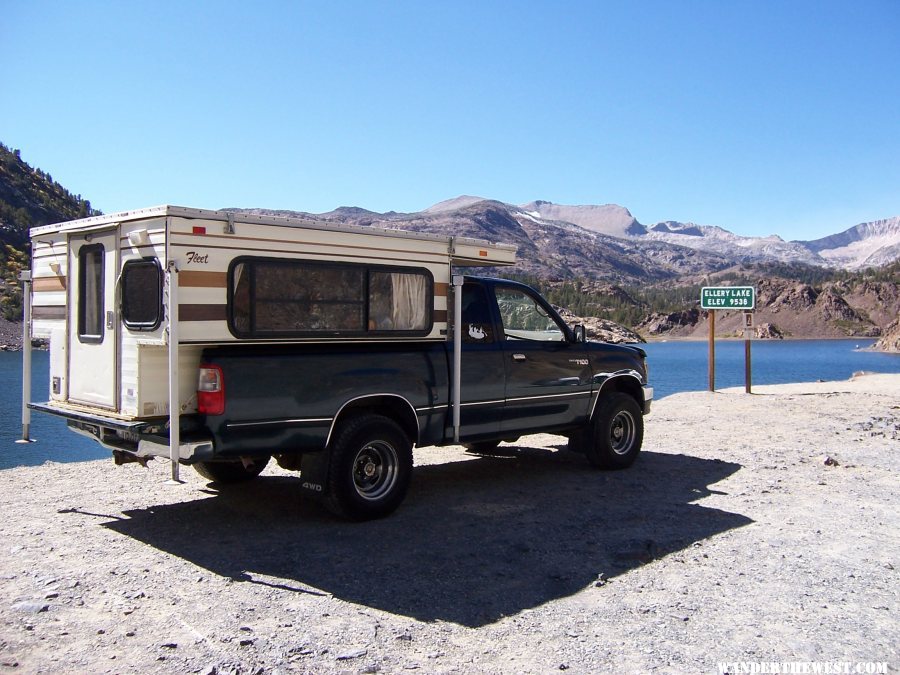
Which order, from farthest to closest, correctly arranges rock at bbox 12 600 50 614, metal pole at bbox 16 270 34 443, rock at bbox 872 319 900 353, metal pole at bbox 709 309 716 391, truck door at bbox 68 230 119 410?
rock at bbox 872 319 900 353 → metal pole at bbox 709 309 716 391 → metal pole at bbox 16 270 34 443 → truck door at bbox 68 230 119 410 → rock at bbox 12 600 50 614

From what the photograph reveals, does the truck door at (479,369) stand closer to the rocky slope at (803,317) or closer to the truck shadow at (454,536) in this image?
the truck shadow at (454,536)

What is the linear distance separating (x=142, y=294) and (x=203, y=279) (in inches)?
23.6

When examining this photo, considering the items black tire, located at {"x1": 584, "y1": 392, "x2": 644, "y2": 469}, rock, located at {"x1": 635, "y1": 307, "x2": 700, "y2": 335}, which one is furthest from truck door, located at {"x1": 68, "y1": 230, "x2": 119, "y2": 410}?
rock, located at {"x1": 635, "y1": 307, "x2": 700, "y2": 335}

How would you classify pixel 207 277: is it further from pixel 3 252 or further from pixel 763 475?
pixel 3 252

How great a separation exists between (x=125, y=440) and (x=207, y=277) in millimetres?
1482

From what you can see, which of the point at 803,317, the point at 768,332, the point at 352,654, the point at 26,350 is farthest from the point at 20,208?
the point at 803,317

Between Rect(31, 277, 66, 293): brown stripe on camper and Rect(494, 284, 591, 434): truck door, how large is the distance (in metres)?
4.09

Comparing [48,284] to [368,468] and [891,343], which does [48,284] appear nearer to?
[368,468]

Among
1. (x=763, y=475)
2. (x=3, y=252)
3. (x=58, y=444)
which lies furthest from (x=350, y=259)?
(x=3, y=252)

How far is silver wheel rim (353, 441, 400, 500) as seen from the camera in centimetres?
673

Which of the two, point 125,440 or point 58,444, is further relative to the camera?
point 58,444

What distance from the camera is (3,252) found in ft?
302

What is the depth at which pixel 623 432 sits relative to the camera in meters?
9.44

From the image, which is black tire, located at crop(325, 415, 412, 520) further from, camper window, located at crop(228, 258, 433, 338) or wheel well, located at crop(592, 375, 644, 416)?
wheel well, located at crop(592, 375, 644, 416)
